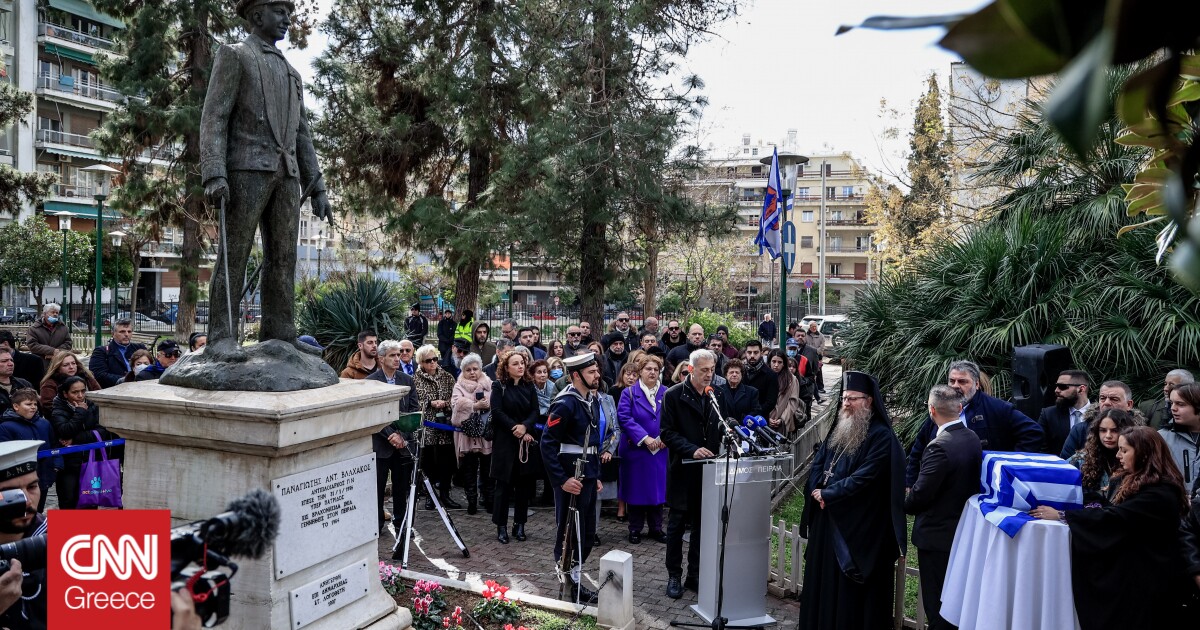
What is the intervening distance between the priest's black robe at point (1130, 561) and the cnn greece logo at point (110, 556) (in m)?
4.60

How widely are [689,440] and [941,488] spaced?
214cm

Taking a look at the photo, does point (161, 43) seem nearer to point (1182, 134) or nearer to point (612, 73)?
point (612, 73)

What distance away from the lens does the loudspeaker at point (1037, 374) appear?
689cm

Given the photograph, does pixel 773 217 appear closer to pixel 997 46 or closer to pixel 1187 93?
pixel 1187 93

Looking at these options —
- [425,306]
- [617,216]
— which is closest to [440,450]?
[617,216]

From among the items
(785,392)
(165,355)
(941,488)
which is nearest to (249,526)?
(941,488)

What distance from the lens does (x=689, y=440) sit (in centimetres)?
686

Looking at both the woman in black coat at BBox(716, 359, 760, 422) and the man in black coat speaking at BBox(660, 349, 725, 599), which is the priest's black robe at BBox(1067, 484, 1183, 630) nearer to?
the man in black coat speaking at BBox(660, 349, 725, 599)

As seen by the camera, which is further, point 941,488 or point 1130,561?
point 941,488

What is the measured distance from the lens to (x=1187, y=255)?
1.57ft

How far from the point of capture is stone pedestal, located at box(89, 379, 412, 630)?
3939 mm

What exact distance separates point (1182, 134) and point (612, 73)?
1304cm

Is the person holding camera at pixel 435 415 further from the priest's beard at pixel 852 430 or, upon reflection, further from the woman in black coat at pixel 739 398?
the priest's beard at pixel 852 430

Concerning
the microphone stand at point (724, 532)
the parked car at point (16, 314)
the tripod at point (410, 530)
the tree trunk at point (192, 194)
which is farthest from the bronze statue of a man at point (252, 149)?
the parked car at point (16, 314)
